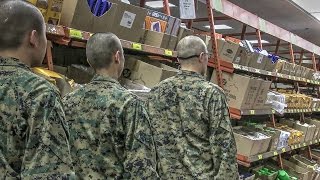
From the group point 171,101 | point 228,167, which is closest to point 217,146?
point 228,167

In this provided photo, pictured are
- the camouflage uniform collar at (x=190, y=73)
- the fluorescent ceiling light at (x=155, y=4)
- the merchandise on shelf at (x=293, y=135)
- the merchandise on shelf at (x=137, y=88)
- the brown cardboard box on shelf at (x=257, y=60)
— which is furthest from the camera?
the fluorescent ceiling light at (x=155, y=4)

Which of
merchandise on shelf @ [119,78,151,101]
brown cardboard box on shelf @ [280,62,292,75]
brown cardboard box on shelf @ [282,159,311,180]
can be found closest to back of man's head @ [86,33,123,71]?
merchandise on shelf @ [119,78,151,101]

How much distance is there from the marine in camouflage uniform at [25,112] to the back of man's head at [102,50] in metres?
0.80

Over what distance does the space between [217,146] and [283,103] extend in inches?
122

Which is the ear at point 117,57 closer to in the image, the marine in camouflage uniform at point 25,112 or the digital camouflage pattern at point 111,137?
the digital camouflage pattern at point 111,137

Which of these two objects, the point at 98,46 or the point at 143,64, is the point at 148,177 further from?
the point at 143,64

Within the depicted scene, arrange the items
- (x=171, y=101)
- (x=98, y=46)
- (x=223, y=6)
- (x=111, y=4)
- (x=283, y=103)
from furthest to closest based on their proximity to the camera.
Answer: (x=283, y=103)
(x=223, y=6)
(x=171, y=101)
(x=111, y=4)
(x=98, y=46)

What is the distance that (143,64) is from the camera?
3.33m

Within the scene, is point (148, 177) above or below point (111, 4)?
below

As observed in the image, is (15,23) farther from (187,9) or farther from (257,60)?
(257,60)

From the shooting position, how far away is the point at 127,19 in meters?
2.90

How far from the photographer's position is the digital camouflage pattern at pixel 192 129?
2773mm

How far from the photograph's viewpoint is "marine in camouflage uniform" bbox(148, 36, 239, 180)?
2775 millimetres

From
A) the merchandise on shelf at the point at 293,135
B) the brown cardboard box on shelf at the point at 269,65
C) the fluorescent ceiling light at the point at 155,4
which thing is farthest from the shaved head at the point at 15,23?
the fluorescent ceiling light at the point at 155,4
